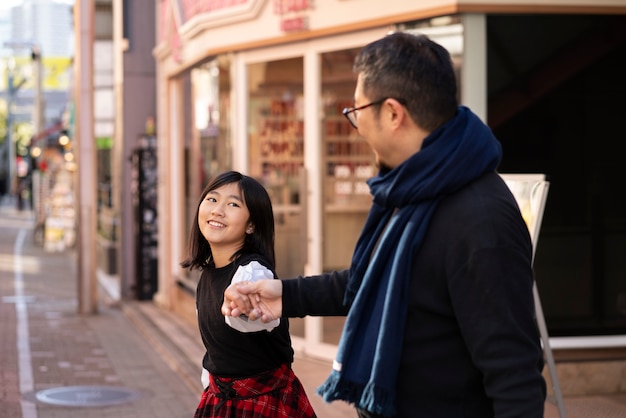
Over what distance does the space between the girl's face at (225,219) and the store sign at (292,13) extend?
5.12 m

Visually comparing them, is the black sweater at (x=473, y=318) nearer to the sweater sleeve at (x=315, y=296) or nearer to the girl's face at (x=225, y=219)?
the sweater sleeve at (x=315, y=296)

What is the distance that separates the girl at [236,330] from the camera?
407 centimetres

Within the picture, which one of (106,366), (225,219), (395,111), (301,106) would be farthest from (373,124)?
(106,366)

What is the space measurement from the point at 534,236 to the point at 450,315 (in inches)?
126

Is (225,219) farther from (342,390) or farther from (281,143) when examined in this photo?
(281,143)

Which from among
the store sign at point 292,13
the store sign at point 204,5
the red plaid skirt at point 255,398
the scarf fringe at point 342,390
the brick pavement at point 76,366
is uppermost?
the store sign at point 204,5

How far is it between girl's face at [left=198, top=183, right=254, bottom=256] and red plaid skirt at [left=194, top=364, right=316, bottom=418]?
0.47 metres

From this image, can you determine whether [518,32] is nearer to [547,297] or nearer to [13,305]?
[547,297]

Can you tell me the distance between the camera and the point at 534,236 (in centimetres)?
563

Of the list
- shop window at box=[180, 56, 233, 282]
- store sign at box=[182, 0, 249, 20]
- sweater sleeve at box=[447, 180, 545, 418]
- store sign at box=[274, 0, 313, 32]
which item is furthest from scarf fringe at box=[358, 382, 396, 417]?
shop window at box=[180, 56, 233, 282]

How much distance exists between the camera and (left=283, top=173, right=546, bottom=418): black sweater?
243 centimetres

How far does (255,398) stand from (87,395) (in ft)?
16.6

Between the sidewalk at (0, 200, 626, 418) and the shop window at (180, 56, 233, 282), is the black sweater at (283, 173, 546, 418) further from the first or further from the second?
the shop window at (180, 56, 233, 282)

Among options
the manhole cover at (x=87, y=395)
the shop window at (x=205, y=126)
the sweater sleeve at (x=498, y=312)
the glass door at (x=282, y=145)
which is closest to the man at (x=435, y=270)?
the sweater sleeve at (x=498, y=312)
